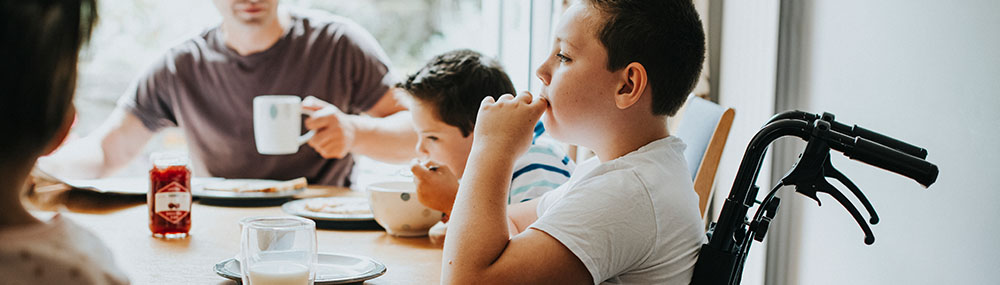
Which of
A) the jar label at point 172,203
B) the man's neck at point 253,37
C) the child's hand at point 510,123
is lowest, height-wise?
the jar label at point 172,203

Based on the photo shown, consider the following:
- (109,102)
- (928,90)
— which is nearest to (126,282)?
(928,90)

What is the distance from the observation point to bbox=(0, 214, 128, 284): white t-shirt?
1.45 ft

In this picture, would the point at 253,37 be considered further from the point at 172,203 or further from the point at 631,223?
the point at 631,223

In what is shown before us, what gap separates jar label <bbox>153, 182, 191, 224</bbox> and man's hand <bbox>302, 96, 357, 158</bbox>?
1.99ft

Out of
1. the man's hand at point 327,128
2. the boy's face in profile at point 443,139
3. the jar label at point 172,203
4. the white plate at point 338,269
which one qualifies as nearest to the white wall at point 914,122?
the boy's face in profile at point 443,139

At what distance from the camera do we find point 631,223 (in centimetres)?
92

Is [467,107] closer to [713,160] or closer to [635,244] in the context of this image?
[713,160]

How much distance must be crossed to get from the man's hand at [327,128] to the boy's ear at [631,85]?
1.08m

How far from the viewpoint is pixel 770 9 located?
2.25 m

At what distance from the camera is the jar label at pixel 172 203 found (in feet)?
4.42

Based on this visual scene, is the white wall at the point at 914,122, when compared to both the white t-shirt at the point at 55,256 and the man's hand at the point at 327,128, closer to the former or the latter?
the man's hand at the point at 327,128

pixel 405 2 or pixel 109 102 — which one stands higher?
pixel 405 2

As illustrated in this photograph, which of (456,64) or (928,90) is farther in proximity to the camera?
(456,64)

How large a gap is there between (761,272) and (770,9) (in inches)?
29.4
